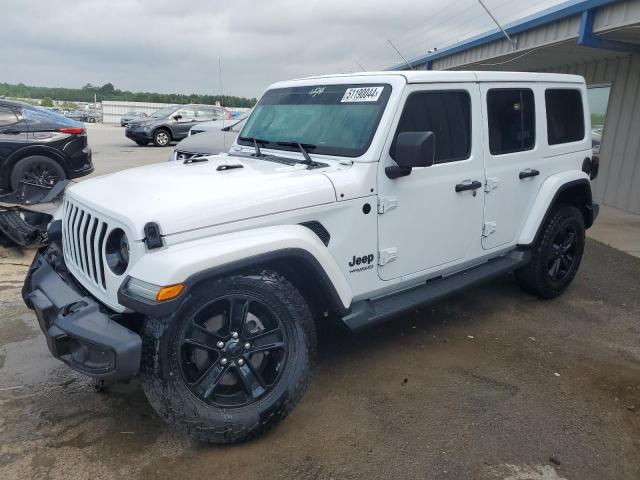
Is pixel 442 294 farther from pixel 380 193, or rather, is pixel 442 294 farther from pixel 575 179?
pixel 575 179

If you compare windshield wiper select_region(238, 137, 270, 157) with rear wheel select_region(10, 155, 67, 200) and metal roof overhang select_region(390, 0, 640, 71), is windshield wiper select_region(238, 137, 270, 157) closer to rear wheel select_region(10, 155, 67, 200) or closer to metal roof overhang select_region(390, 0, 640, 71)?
rear wheel select_region(10, 155, 67, 200)

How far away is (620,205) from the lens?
364 inches

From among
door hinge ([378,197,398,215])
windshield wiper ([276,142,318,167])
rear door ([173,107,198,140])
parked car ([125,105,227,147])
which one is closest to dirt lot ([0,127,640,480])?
door hinge ([378,197,398,215])

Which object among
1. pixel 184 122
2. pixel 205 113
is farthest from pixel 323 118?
pixel 205 113

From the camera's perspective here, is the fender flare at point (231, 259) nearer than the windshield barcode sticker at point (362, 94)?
Yes

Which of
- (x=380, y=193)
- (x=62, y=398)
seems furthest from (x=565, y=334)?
(x=62, y=398)

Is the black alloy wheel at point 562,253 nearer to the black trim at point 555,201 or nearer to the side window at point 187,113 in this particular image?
the black trim at point 555,201

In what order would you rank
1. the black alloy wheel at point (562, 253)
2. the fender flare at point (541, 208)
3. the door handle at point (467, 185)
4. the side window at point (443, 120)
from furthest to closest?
the black alloy wheel at point (562, 253) < the fender flare at point (541, 208) < the door handle at point (467, 185) < the side window at point (443, 120)

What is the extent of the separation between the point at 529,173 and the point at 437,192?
116 cm

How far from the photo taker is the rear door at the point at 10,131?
26.9ft

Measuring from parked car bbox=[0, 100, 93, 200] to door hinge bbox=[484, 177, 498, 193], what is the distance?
6960mm

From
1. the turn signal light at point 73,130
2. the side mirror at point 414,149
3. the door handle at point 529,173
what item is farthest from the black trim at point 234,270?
the turn signal light at point 73,130

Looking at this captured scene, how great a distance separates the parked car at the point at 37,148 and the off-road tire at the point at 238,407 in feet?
22.1

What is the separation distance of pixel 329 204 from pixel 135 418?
1.66 m
